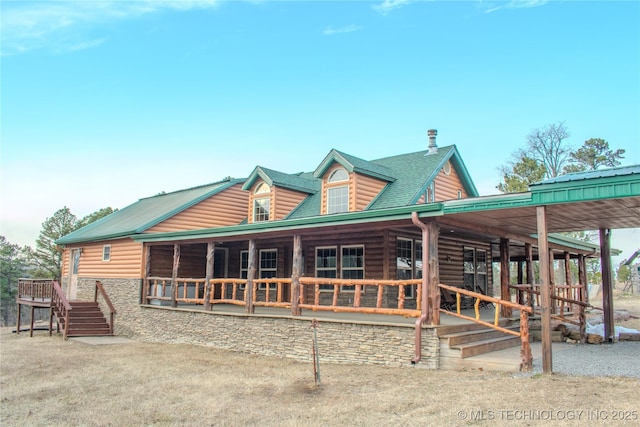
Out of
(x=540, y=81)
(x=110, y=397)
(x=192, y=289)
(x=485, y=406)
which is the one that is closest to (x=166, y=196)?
(x=192, y=289)

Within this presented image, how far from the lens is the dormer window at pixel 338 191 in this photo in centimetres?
1603

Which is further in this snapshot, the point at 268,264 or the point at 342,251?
the point at 268,264

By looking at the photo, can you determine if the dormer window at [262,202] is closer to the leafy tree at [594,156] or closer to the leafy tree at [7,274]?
the leafy tree at [594,156]

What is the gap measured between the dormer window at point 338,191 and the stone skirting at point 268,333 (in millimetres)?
4821

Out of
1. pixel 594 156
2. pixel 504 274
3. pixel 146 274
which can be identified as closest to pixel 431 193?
pixel 504 274

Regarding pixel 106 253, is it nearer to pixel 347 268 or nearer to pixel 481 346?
pixel 347 268

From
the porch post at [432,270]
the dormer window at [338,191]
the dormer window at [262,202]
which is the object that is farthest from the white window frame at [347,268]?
the porch post at [432,270]

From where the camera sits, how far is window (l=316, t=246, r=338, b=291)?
1523 centimetres

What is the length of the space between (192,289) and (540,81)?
705 inches

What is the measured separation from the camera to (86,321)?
18562mm

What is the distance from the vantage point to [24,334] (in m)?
20.0

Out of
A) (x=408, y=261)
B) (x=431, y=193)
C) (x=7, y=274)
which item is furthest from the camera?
(x=7, y=274)

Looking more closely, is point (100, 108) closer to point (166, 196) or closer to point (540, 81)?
point (166, 196)

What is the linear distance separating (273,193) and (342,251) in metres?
4.22
